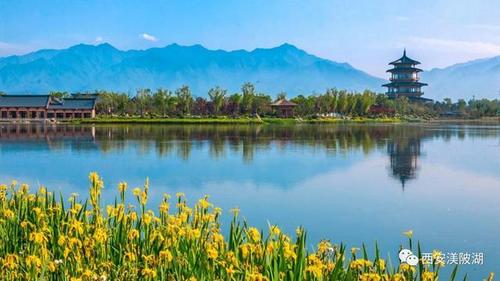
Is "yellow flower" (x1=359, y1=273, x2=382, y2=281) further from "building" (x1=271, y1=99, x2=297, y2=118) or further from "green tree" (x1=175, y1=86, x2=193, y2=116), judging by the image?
"building" (x1=271, y1=99, x2=297, y2=118)

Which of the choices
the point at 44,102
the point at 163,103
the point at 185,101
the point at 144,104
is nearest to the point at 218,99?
the point at 185,101

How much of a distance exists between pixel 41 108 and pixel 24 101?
10.7 feet

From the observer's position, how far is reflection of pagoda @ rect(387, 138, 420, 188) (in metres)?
18.8

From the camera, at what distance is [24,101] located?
79000 millimetres

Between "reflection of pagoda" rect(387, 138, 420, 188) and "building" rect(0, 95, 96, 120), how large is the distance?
184 feet

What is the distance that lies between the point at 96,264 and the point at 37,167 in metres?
16.7

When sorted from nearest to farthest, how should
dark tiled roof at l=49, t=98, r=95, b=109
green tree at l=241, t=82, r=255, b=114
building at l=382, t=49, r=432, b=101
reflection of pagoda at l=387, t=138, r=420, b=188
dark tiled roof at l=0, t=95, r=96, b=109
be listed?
reflection of pagoda at l=387, t=138, r=420, b=188 → green tree at l=241, t=82, r=255, b=114 → dark tiled roof at l=0, t=95, r=96, b=109 → dark tiled roof at l=49, t=98, r=95, b=109 → building at l=382, t=49, r=432, b=101

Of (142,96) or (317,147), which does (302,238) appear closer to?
(317,147)

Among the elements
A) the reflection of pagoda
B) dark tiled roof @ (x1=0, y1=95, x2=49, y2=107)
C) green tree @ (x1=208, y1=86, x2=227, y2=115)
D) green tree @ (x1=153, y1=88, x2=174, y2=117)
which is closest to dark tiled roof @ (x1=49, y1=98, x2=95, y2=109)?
dark tiled roof @ (x1=0, y1=95, x2=49, y2=107)

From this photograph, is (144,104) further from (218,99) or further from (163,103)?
(218,99)

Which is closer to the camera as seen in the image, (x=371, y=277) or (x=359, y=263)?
(x=371, y=277)

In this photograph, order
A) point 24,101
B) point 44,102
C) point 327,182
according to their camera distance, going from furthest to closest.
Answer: point 24,101, point 44,102, point 327,182

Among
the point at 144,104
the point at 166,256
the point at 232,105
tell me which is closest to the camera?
the point at 166,256

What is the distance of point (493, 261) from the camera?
8.54 m
